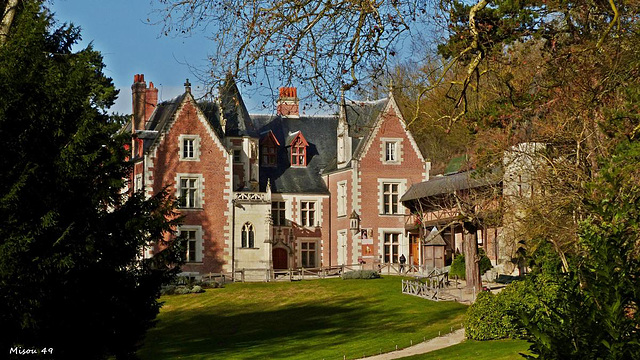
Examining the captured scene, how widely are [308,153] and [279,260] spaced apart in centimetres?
720

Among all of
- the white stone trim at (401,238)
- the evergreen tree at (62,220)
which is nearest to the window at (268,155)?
the white stone trim at (401,238)

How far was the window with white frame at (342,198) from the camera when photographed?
5072 cm

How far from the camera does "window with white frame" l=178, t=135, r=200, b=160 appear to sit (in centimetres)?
4841

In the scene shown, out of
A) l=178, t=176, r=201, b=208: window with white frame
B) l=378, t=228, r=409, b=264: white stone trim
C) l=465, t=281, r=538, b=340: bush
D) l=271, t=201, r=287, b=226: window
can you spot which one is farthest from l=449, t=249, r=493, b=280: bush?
l=465, t=281, r=538, b=340: bush

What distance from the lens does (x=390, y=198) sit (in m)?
50.8

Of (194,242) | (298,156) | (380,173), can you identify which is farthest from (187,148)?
(380,173)

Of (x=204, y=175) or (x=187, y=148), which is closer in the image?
(x=187, y=148)

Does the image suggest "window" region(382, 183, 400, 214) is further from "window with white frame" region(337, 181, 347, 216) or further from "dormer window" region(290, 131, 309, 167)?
"dormer window" region(290, 131, 309, 167)

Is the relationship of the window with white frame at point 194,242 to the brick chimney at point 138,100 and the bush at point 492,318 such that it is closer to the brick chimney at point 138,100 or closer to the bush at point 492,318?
the brick chimney at point 138,100

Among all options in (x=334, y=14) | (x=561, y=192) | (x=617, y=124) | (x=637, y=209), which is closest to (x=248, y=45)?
(x=334, y=14)

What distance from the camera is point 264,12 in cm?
821

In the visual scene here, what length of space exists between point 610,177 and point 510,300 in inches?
609

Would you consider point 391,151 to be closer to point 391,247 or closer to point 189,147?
point 391,247

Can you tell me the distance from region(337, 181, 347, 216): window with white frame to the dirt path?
22.8 meters
